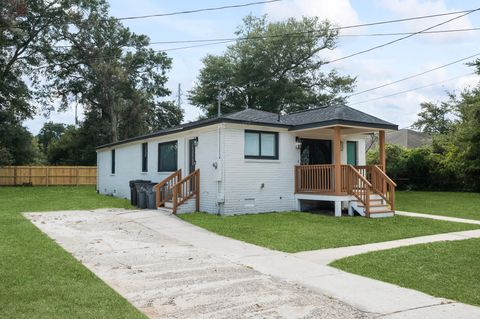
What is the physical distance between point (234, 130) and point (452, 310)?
938cm

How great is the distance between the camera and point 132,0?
14.1 meters

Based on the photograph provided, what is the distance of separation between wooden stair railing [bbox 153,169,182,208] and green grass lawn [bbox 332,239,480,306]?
8494mm

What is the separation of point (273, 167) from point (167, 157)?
189 inches

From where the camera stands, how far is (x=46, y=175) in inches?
1249

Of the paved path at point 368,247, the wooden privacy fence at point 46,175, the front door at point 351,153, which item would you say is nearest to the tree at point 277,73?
the wooden privacy fence at point 46,175

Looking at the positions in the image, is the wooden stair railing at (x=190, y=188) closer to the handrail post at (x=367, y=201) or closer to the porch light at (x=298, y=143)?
the porch light at (x=298, y=143)

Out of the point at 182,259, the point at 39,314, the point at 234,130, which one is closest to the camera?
the point at 39,314

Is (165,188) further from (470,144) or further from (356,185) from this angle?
(470,144)

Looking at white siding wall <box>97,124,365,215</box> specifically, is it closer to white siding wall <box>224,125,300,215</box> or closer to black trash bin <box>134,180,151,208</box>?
white siding wall <box>224,125,300,215</box>

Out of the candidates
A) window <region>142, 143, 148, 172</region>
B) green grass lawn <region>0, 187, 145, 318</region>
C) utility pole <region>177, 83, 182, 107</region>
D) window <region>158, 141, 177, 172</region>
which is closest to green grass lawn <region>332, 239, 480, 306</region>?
green grass lawn <region>0, 187, 145, 318</region>

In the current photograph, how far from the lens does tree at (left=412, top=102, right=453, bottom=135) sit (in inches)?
1745

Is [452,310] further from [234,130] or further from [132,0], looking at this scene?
[132,0]

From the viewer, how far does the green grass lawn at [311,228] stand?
891 centimetres

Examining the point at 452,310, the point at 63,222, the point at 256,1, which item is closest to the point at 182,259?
the point at 452,310
